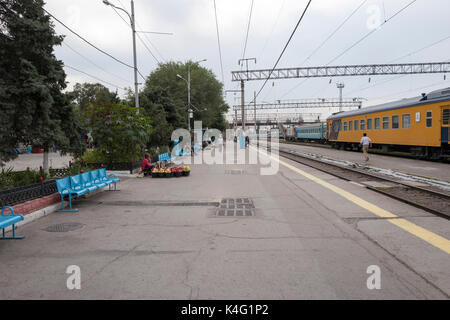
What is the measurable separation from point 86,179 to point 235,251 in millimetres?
6206

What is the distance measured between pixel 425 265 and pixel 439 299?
1028 millimetres

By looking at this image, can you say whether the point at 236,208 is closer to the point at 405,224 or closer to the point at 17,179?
the point at 405,224

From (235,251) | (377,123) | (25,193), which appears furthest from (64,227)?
(377,123)

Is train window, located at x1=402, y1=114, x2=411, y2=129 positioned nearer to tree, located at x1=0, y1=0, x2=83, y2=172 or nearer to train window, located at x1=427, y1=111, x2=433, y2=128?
train window, located at x1=427, y1=111, x2=433, y2=128

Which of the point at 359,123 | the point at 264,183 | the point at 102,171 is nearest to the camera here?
the point at 102,171

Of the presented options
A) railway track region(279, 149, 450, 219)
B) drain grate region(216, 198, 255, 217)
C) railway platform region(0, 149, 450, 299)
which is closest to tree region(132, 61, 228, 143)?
railway track region(279, 149, 450, 219)

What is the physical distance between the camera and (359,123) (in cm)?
2833

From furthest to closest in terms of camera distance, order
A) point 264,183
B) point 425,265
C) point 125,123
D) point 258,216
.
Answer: point 125,123
point 264,183
point 258,216
point 425,265

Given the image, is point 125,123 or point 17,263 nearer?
point 17,263

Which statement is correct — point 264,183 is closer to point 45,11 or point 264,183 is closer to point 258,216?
point 258,216

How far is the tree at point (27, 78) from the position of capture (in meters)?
9.63
